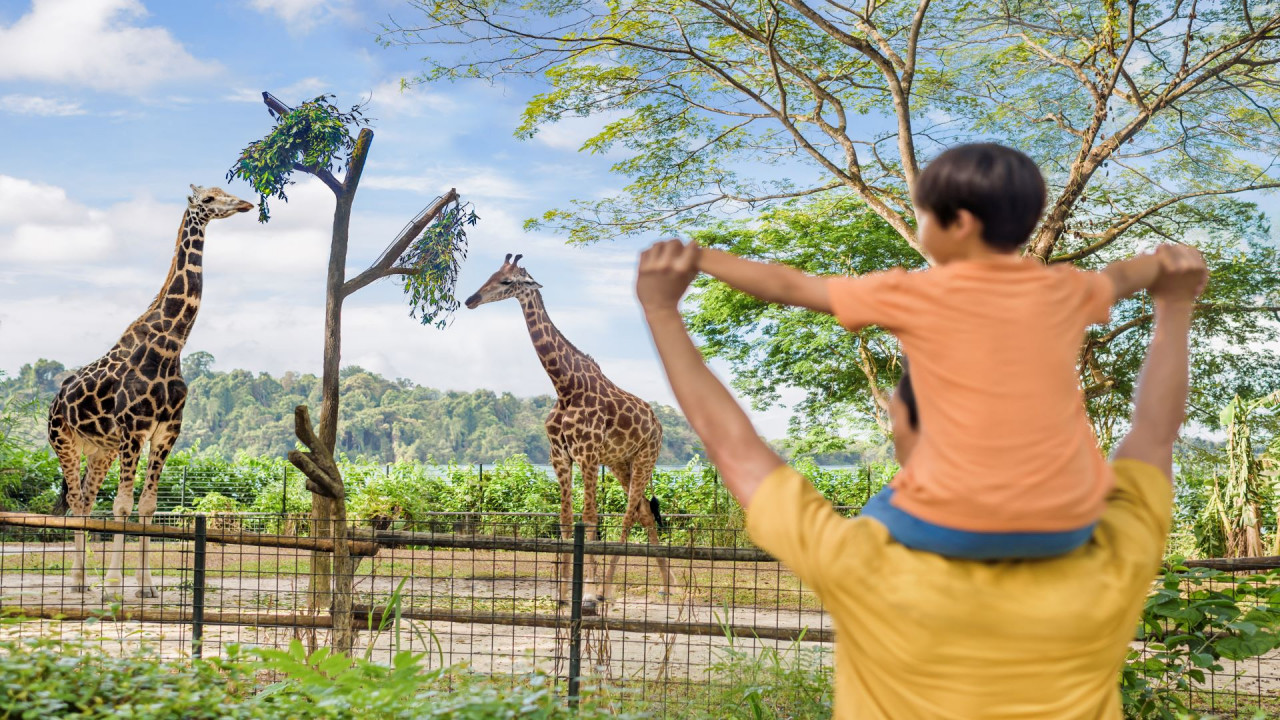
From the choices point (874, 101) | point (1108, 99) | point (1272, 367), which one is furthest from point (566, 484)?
point (1272, 367)

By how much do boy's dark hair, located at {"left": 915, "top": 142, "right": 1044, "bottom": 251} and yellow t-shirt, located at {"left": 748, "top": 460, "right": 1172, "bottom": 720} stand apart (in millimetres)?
399

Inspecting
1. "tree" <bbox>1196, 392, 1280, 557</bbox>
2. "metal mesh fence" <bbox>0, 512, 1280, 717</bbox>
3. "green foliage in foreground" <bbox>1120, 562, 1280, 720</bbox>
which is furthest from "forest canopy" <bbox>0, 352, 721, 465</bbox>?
"green foliage in foreground" <bbox>1120, 562, 1280, 720</bbox>

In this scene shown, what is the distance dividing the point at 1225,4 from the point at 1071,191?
9.36ft

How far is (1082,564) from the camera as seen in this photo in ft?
4.26

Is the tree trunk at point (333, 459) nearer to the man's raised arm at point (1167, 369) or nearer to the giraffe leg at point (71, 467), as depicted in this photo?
the giraffe leg at point (71, 467)

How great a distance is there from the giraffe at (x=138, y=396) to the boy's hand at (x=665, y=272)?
6.65m

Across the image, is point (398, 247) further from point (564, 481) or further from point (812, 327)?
point (812, 327)

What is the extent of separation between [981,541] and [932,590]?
93mm

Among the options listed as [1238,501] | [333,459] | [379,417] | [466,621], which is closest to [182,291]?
[333,459]

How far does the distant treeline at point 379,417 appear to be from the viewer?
92.8 ft

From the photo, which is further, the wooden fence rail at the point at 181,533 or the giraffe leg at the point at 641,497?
the giraffe leg at the point at 641,497

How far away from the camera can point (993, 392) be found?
120 cm

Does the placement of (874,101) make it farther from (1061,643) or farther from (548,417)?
(1061,643)

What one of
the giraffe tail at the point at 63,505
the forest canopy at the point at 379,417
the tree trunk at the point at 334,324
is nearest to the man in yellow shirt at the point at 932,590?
the tree trunk at the point at 334,324
